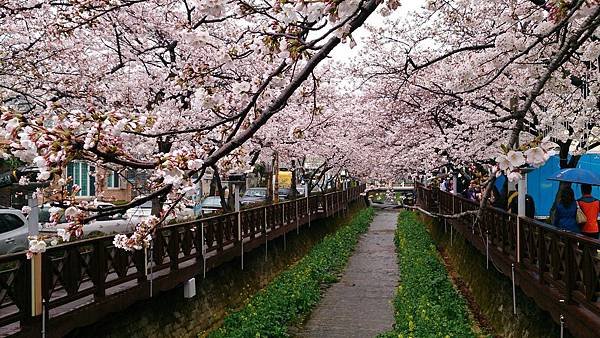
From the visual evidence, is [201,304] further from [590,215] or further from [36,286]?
[590,215]

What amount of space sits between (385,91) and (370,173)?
27.6 meters

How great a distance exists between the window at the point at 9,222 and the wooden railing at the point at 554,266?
33.0 feet

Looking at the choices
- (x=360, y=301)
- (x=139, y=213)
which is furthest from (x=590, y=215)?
(x=139, y=213)

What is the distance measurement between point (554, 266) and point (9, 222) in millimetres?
11204

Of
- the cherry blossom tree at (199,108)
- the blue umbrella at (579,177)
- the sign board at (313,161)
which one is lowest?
the blue umbrella at (579,177)

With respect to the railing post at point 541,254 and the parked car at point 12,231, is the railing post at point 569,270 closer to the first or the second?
the railing post at point 541,254

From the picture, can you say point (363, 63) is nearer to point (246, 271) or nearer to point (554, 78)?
point (246, 271)

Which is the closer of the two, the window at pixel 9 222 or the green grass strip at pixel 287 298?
the green grass strip at pixel 287 298

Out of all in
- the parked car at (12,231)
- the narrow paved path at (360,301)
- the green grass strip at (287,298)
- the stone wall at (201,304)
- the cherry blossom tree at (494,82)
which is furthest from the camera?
the parked car at (12,231)

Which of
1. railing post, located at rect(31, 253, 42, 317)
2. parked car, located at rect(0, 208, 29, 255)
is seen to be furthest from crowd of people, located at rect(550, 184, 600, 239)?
parked car, located at rect(0, 208, 29, 255)

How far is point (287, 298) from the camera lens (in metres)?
13.9

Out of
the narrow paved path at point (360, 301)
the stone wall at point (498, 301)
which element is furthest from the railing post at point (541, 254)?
the narrow paved path at point (360, 301)

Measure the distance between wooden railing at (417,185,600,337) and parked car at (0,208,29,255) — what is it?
9.61 m

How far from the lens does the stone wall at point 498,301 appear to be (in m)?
8.52
